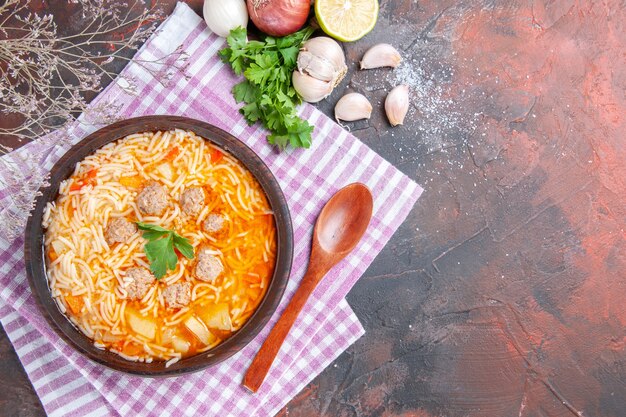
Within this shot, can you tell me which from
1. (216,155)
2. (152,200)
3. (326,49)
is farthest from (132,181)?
(326,49)

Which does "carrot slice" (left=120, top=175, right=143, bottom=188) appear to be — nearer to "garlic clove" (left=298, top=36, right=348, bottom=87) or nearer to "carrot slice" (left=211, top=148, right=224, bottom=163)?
"carrot slice" (left=211, top=148, right=224, bottom=163)

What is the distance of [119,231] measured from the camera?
117 inches

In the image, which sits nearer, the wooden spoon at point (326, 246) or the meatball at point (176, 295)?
the meatball at point (176, 295)

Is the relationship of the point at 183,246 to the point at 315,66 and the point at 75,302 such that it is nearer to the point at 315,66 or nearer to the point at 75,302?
the point at 75,302

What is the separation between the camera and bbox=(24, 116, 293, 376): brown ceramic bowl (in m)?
3.00

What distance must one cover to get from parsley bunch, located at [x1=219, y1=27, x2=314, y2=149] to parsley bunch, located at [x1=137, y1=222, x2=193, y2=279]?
2.81ft

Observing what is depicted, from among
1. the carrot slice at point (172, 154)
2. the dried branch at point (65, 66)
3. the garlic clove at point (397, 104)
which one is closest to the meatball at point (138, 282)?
the carrot slice at point (172, 154)

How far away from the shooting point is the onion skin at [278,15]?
3285 millimetres

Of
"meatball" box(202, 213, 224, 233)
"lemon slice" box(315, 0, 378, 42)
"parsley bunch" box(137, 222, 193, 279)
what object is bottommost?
"parsley bunch" box(137, 222, 193, 279)

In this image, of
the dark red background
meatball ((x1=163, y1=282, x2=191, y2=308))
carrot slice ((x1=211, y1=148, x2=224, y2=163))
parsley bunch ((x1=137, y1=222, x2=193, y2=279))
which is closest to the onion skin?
the dark red background

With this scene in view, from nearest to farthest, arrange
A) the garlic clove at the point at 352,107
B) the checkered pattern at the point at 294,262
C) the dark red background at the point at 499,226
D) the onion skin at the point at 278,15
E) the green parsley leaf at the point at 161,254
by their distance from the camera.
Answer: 1. the green parsley leaf at the point at 161,254
2. the onion skin at the point at 278,15
3. the checkered pattern at the point at 294,262
4. the garlic clove at the point at 352,107
5. the dark red background at the point at 499,226

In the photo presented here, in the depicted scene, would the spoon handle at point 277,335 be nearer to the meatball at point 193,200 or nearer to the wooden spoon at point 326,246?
the wooden spoon at point 326,246

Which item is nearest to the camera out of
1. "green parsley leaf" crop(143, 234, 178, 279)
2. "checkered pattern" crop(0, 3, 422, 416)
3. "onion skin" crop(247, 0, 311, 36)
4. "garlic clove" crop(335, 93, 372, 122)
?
"green parsley leaf" crop(143, 234, 178, 279)

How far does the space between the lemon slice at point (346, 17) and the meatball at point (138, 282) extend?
177 cm
